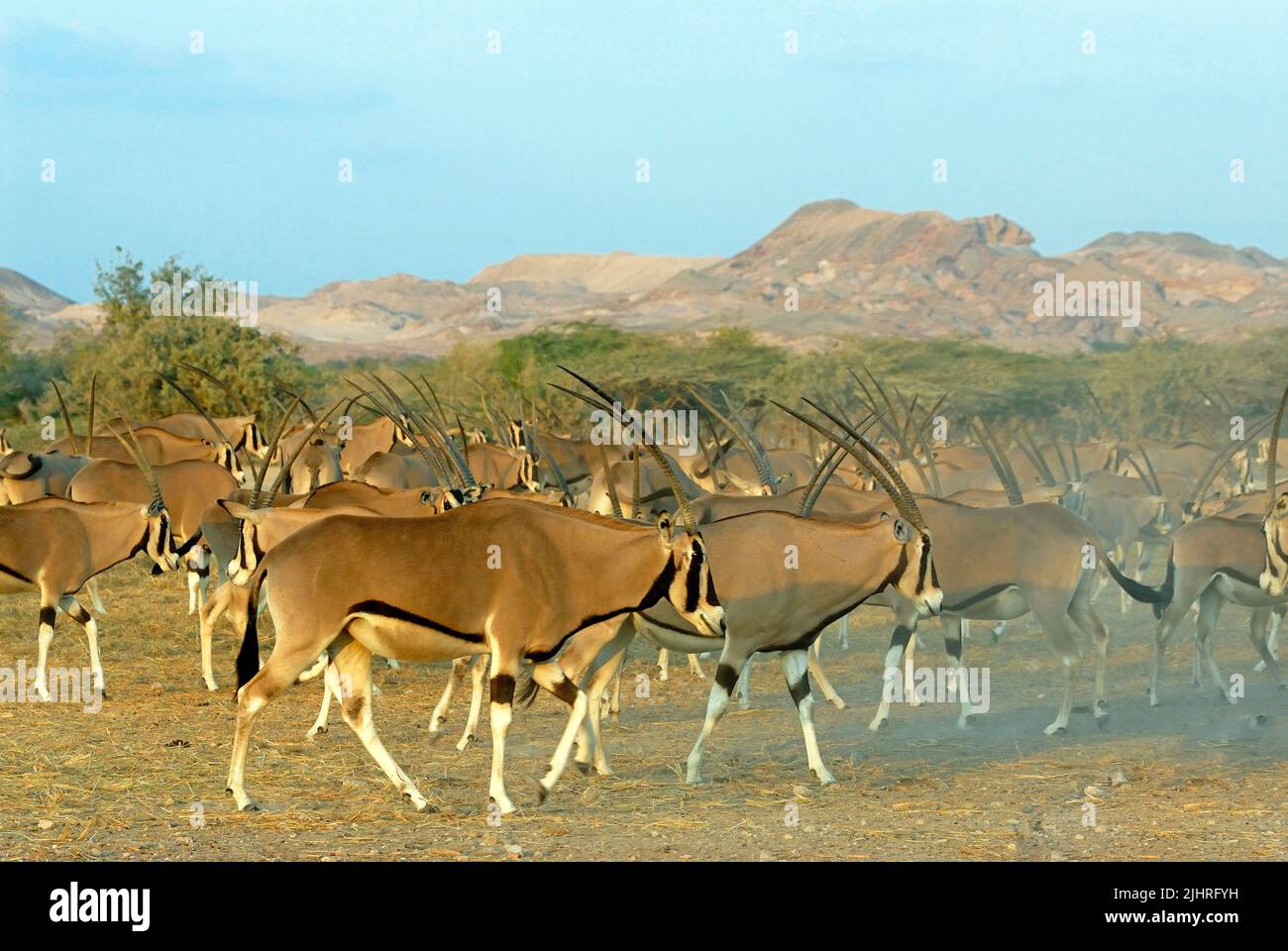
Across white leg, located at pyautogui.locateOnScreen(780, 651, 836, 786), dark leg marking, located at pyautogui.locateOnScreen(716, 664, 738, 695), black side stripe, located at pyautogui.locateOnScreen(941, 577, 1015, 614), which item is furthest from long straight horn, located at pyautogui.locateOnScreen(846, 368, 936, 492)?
dark leg marking, located at pyautogui.locateOnScreen(716, 664, 738, 695)

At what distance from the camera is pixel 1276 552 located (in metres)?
9.99

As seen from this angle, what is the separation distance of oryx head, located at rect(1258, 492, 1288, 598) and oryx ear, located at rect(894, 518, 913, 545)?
301 cm

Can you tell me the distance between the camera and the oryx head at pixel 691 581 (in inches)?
285

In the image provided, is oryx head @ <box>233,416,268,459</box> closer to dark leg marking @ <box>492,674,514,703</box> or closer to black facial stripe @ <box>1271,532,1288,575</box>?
A: black facial stripe @ <box>1271,532,1288,575</box>

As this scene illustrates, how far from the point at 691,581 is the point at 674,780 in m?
1.31

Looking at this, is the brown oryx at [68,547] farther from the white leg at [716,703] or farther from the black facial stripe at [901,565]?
the black facial stripe at [901,565]

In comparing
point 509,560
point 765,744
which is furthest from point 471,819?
point 765,744

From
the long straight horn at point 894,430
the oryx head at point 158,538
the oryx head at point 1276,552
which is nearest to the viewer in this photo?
the oryx head at point 1276,552

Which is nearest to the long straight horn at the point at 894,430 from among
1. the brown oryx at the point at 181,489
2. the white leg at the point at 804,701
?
the white leg at the point at 804,701

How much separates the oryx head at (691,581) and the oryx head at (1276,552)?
14.2 feet

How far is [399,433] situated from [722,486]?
252 inches

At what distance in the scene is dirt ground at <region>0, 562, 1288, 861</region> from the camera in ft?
21.6
